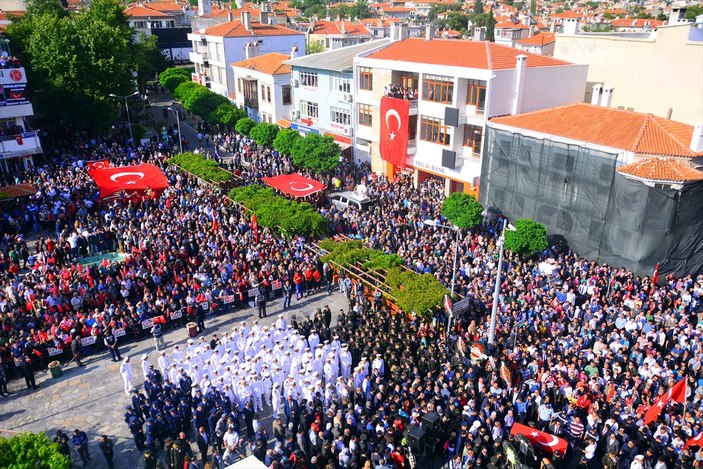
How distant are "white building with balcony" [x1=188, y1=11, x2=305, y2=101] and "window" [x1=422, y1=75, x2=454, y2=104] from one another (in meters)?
26.8

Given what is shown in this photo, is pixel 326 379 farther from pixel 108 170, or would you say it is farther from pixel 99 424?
pixel 108 170

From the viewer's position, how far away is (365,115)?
38.5 meters

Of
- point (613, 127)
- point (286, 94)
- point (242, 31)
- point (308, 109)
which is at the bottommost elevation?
point (308, 109)

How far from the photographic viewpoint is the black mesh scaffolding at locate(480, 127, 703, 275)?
A: 2292 centimetres

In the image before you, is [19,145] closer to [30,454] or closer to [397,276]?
[397,276]

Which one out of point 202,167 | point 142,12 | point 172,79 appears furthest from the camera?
point 142,12

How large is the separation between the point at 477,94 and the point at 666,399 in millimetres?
19709

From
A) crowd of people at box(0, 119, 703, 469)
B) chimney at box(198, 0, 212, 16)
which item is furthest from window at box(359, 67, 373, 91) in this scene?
chimney at box(198, 0, 212, 16)

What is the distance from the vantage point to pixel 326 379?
684 inches

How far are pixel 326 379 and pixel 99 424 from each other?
6.85m

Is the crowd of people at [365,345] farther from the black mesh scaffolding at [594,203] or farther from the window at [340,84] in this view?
the window at [340,84]

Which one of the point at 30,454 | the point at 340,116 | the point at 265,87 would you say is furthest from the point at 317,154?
the point at 30,454

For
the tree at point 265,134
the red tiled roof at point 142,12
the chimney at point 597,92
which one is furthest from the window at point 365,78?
the red tiled roof at point 142,12

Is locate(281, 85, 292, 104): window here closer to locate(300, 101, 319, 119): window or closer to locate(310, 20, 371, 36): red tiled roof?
locate(300, 101, 319, 119): window
